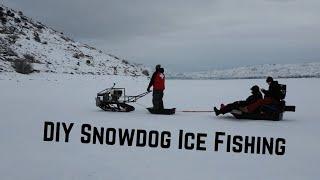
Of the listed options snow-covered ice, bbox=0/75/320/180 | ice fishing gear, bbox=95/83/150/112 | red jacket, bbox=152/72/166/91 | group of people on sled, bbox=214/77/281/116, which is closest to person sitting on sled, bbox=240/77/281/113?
group of people on sled, bbox=214/77/281/116

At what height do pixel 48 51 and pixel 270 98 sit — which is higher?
pixel 48 51

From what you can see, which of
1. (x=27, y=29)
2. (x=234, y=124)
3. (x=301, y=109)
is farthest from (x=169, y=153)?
(x=27, y=29)

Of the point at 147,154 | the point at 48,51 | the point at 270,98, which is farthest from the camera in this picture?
the point at 48,51

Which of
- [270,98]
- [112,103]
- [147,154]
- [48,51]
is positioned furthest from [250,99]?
[48,51]

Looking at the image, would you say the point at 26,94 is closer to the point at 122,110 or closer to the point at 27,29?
the point at 122,110

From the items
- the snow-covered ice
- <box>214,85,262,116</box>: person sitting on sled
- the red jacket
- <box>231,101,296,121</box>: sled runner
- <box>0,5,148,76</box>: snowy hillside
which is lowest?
the snow-covered ice

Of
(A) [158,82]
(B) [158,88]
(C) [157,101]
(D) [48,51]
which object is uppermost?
(D) [48,51]

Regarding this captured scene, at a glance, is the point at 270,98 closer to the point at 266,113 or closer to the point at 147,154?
the point at 266,113

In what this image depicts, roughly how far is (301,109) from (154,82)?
20.0ft

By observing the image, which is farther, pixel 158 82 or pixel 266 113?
pixel 158 82

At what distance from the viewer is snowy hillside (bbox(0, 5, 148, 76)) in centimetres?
4850

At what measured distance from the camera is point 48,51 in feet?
184

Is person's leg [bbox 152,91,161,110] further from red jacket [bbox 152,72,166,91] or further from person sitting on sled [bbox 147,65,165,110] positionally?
red jacket [bbox 152,72,166,91]

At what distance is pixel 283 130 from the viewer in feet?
41.7
